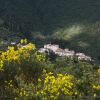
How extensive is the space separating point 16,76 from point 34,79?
0.74m

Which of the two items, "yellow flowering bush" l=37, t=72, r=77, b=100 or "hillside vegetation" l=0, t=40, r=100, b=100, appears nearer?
"yellow flowering bush" l=37, t=72, r=77, b=100

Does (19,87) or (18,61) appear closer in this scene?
(19,87)

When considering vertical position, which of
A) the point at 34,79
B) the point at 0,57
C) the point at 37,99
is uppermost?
the point at 0,57

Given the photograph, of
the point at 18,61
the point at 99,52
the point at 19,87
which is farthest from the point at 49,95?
the point at 99,52

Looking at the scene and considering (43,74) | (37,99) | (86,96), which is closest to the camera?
(37,99)

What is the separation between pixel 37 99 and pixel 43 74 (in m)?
1.51

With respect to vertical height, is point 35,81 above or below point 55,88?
above

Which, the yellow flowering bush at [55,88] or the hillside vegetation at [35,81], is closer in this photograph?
the yellow flowering bush at [55,88]

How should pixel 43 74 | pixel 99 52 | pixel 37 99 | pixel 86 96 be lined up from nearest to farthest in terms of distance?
pixel 37 99, pixel 86 96, pixel 43 74, pixel 99 52

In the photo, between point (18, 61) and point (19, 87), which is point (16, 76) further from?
point (18, 61)

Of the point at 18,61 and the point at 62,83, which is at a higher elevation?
the point at 18,61

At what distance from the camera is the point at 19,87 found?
31.2 feet

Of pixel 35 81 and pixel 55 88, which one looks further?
pixel 35 81

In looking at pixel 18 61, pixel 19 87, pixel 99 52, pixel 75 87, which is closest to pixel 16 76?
pixel 19 87
